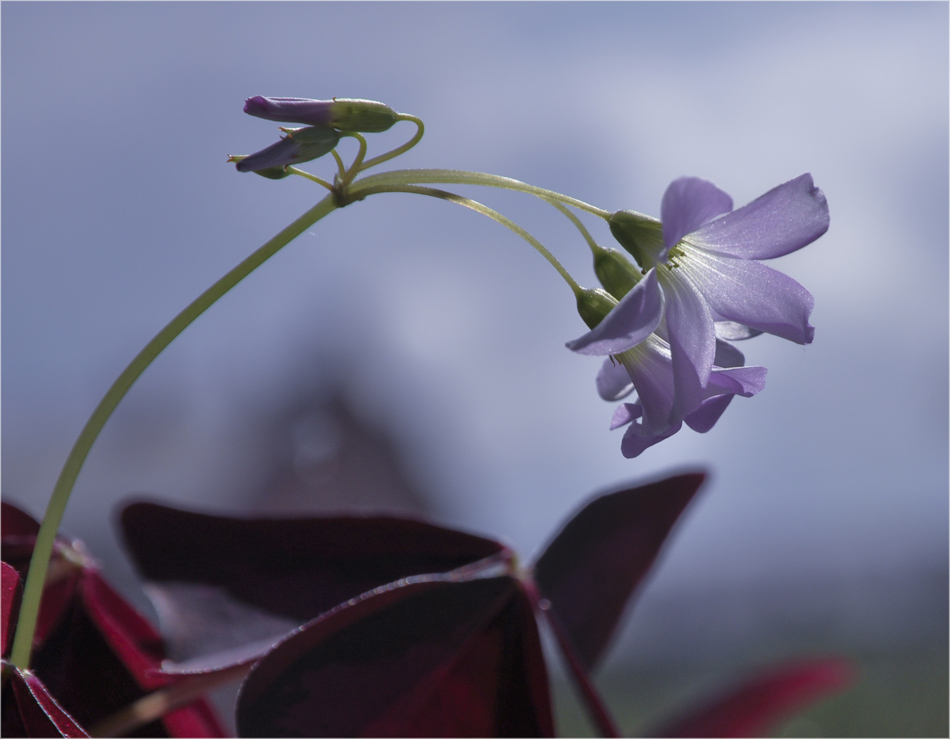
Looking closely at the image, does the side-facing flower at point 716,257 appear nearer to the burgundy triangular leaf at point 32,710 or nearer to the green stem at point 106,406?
the green stem at point 106,406

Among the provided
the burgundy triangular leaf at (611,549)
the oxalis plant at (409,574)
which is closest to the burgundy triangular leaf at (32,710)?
the oxalis plant at (409,574)

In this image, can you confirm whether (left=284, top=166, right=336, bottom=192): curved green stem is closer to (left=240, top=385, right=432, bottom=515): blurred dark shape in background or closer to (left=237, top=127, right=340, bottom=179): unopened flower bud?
(left=237, top=127, right=340, bottom=179): unopened flower bud

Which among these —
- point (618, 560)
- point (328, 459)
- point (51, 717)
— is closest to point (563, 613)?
point (618, 560)

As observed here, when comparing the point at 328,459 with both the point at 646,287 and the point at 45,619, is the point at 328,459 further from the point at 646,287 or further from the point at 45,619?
the point at 646,287

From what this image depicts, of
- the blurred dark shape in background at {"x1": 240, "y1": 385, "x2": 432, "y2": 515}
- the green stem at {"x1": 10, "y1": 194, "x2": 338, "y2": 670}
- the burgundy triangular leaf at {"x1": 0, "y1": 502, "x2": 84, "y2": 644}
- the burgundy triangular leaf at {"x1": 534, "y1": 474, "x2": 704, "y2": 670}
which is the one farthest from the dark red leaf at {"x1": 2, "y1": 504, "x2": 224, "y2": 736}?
the blurred dark shape in background at {"x1": 240, "y1": 385, "x2": 432, "y2": 515}

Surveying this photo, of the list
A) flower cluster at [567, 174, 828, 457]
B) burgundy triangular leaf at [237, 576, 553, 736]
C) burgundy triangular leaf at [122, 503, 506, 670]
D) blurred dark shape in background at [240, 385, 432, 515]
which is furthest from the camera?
blurred dark shape in background at [240, 385, 432, 515]

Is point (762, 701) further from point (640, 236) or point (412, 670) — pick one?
point (640, 236)

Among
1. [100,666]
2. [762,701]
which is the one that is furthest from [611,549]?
[100,666]
